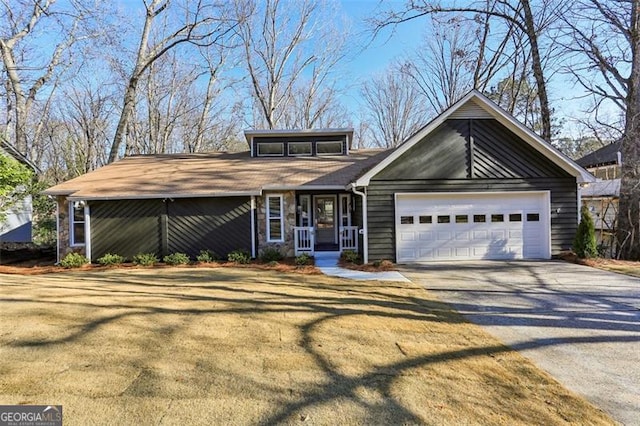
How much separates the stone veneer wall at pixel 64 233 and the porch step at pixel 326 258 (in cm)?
794

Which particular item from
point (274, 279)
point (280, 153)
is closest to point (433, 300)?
point (274, 279)

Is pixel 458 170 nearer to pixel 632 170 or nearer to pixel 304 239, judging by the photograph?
pixel 304 239

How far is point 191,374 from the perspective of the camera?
3.47m

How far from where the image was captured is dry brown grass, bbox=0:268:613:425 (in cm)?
291

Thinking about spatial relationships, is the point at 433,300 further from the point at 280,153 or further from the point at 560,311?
the point at 280,153

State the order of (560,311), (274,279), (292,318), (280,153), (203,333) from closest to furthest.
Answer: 1. (203,333)
2. (292,318)
3. (560,311)
4. (274,279)
5. (280,153)

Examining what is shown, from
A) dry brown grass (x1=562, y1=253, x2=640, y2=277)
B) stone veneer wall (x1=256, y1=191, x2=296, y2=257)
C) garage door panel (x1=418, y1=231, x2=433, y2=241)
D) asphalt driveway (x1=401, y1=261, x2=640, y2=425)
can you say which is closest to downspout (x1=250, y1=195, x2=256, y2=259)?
stone veneer wall (x1=256, y1=191, x2=296, y2=257)

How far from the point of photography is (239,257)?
1145 centimetres

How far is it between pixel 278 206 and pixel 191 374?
29.9ft

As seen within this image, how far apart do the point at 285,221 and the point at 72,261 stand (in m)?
6.88

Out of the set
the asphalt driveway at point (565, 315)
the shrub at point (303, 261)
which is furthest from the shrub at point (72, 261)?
the asphalt driveway at point (565, 315)

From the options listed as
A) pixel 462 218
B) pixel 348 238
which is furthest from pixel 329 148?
pixel 462 218

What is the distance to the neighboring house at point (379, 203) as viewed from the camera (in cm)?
1077

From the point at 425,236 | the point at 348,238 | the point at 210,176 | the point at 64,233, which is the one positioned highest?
the point at 210,176
